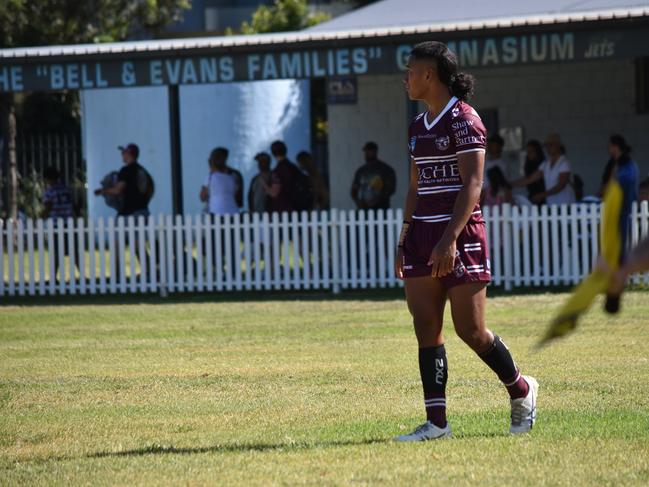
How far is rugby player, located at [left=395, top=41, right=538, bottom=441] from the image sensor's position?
21.8 ft

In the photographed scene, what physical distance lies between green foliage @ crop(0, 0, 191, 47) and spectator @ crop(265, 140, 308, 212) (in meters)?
12.1

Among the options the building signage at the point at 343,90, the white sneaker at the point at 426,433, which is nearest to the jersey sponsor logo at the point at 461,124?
the white sneaker at the point at 426,433

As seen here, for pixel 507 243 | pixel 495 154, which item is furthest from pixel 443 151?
pixel 495 154

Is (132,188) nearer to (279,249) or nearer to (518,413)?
(279,249)

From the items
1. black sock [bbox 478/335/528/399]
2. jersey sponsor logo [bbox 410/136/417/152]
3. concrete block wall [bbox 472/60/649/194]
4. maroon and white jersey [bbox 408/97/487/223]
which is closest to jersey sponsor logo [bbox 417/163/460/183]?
maroon and white jersey [bbox 408/97/487/223]

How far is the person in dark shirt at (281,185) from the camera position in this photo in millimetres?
18047

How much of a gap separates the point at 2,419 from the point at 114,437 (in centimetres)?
102

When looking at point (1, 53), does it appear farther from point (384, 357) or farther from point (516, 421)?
point (516, 421)

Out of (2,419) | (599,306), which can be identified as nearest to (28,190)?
(599,306)

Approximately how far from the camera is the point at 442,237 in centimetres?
659

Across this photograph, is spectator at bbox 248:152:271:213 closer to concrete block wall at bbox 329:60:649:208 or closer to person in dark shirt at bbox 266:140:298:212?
person in dark shirt at bbox 266:140:298:212

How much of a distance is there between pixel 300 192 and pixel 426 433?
11706 mm

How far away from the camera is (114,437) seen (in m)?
7.18

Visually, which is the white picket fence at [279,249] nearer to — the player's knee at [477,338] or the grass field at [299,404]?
the grass field at [299,404]
